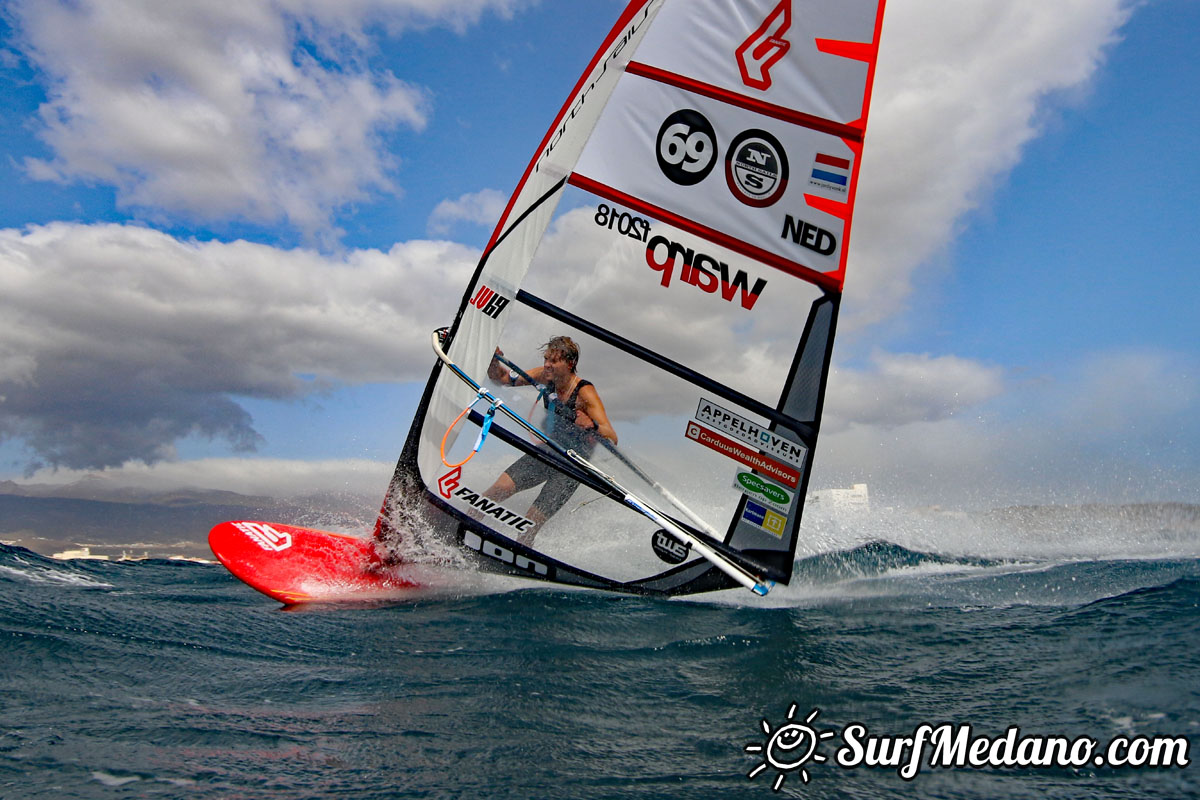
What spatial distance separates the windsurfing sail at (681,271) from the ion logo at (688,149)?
1 cm

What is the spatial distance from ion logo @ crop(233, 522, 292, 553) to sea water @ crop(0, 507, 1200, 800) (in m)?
0.65

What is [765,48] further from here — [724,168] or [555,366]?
[555,366]

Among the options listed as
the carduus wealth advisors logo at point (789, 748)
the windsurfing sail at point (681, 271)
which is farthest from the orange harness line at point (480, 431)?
the carduus wealth advisors logo at point (789, 748)

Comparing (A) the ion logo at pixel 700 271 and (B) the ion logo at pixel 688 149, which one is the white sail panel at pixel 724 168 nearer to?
(B) the ion logo at pixel 688 149

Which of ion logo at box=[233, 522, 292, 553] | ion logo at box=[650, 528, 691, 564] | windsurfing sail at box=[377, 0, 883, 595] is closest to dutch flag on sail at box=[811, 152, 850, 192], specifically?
windsurfing sail at box=[377, 0, 883, 595]

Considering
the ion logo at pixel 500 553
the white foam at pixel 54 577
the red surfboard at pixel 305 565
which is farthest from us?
the white foam at pixel 54 577

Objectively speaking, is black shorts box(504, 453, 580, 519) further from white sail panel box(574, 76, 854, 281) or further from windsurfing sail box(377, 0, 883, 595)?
white sail panel box(574, 76, 854, 281)

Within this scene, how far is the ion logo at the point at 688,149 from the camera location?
4457 mm

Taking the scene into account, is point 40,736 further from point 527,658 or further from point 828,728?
point 828,728

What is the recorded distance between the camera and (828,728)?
2.42 metres

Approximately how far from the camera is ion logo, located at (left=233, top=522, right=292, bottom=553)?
5.75 metres

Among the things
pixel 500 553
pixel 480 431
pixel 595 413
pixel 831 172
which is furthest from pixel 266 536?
pixel 831 172

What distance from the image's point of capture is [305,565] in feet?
18.1

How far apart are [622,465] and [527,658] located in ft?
5.29
